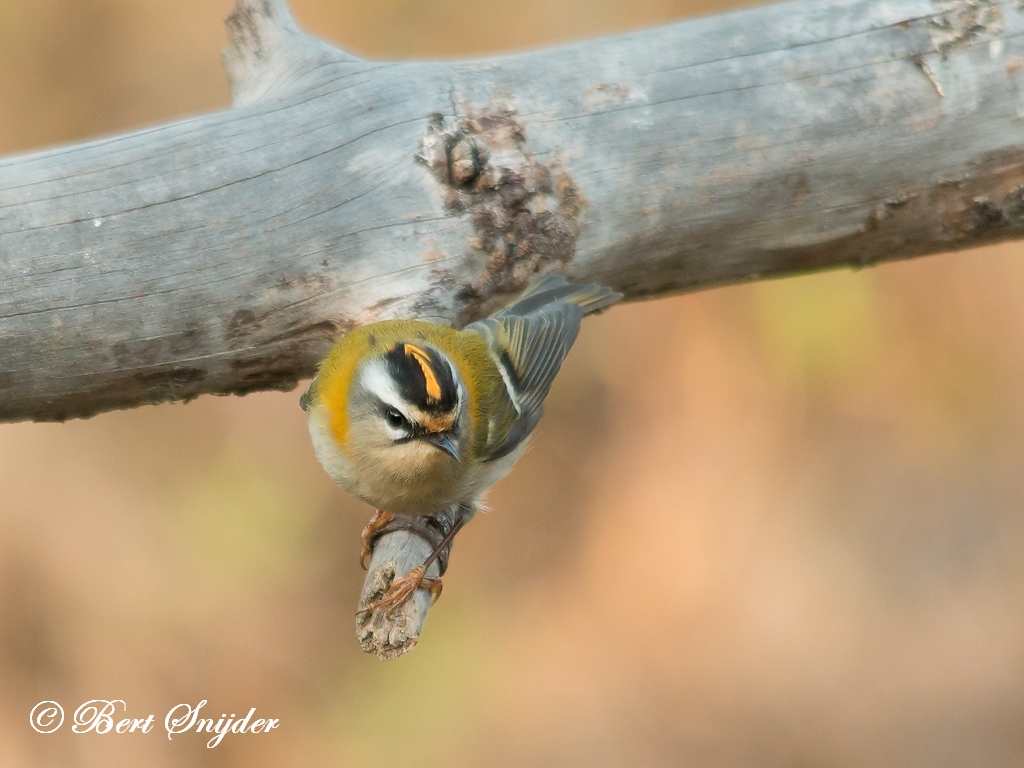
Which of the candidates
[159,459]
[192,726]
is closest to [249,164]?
[159,459]

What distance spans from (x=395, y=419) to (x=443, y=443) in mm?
148

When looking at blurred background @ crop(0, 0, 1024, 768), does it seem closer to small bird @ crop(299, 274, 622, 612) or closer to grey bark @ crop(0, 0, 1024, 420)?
small bird @ crop(299, 274, 622, 612)

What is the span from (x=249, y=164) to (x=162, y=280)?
14.4 inches

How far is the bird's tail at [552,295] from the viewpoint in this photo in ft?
9.30

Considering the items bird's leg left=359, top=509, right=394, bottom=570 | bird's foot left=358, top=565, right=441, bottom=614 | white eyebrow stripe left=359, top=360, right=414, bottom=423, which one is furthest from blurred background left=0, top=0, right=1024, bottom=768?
white eyebrow stripe left=359, top=360, right=414, bottom=423

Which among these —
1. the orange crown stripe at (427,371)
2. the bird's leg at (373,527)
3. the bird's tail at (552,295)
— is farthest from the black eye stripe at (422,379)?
the bird's leg at (373,527)

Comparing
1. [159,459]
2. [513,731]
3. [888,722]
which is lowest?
[888,722]

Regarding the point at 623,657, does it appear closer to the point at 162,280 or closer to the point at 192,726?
the point at 192,726

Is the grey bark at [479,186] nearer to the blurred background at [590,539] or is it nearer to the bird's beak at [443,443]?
the bird's beak at [443,443]

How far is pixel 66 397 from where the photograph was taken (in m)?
2.58

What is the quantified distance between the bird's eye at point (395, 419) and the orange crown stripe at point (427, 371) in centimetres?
11

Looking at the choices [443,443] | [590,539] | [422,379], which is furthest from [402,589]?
[590,539]

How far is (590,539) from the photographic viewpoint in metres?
5.58

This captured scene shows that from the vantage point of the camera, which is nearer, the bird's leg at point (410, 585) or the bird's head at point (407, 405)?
the bird's leg at point (410, 585)
